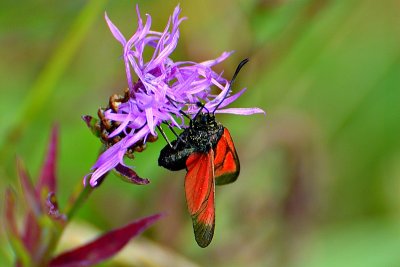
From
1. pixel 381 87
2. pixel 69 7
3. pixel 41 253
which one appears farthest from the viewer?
pixel 381 87

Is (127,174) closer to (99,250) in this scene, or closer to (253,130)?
(99,250)

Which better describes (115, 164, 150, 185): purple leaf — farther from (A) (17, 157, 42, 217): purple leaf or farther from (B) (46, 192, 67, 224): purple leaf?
(A) (17, 157, 42, 217): purple leaf

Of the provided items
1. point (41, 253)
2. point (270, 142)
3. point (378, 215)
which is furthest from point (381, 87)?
point (41, 253)

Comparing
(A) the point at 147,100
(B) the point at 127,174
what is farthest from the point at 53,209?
(A) the point at 147,100

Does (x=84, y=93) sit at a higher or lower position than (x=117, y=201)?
higher

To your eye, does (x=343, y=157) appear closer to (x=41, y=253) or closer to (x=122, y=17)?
(x=122, y=17)

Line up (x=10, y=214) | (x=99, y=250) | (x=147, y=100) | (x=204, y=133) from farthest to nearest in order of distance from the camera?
(x=10, y=214) → (x=99, y=250) → (x=204, y=133) → (x=147, y=100)
